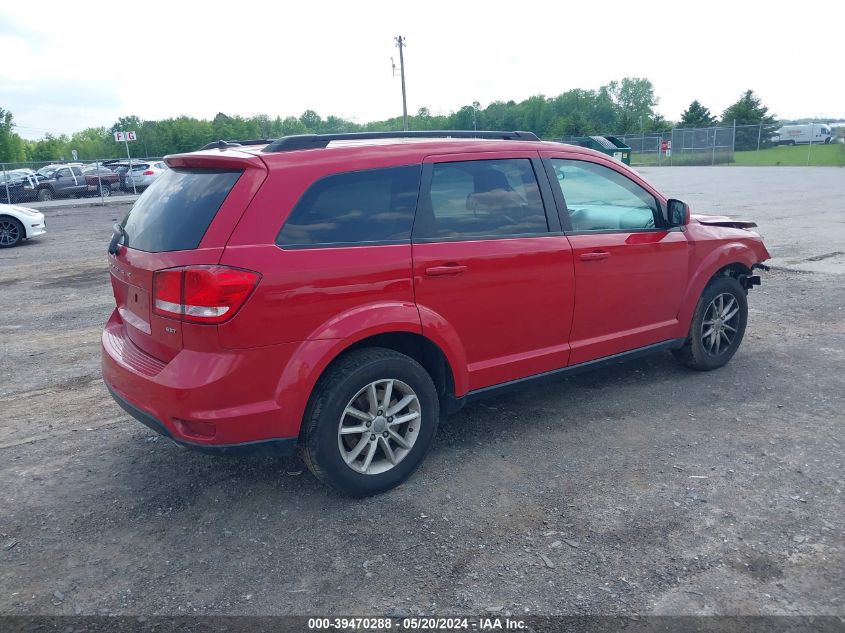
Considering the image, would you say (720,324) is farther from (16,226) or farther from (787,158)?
(787,158)

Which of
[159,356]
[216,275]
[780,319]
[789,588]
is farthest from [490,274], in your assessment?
[780,319]

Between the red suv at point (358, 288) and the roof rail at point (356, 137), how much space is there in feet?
0.04

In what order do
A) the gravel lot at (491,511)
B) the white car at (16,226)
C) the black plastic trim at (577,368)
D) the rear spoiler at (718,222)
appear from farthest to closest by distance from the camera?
1. the white car at (16,226)
2. the rear spoiler at (718,222)
3. the black plastic trim at (577,368)
4. the gravel lot at (491,511)

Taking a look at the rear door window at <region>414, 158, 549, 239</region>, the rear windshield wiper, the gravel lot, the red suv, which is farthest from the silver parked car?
the rear door window at <region>414, 158, 549, 239</region>

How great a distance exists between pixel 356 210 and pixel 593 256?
170cm

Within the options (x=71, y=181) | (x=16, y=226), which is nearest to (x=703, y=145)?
(x=71, y=181)

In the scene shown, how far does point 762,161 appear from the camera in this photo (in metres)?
40.9

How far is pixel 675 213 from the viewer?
493 cm

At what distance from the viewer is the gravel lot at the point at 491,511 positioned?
292 cm

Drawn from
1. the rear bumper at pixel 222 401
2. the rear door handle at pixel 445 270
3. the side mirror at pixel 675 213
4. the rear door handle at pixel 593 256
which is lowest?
the rear bumper at pixel 222 401

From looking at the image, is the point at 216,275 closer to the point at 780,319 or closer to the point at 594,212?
the point at 594,212

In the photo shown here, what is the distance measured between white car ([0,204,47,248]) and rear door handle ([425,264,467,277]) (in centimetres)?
1376

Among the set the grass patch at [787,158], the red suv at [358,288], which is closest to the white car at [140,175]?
the red suv at [358,288]

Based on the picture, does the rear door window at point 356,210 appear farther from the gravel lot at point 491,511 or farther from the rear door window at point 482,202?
the gravel lot at point 491,511
